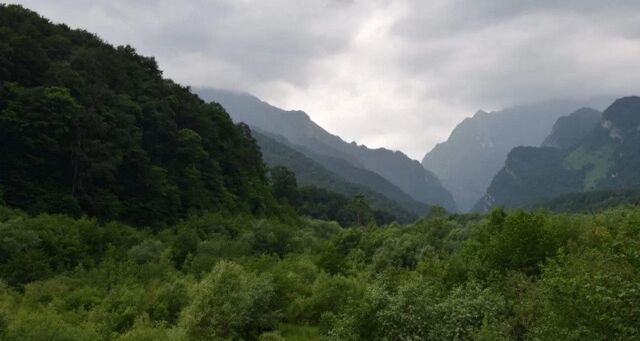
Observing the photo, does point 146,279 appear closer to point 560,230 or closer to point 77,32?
point 560,230

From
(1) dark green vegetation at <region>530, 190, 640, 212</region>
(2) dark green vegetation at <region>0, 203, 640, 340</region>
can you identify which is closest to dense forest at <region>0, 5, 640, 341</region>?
(2) dark green vegetation at <region>0, 203, 640, 340</region>

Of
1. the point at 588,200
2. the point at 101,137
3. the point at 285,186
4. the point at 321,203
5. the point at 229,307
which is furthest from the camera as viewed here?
the point at 588,200

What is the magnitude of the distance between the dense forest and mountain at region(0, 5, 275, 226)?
16cm

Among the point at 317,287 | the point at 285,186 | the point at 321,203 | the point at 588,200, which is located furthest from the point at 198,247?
the point at 588,200

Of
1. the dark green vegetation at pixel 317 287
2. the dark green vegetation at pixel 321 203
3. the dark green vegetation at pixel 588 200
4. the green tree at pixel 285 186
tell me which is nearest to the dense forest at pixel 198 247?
the dark green vegetation at pixel 317 287

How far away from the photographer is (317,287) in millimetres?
25219

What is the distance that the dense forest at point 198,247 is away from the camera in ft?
51.9

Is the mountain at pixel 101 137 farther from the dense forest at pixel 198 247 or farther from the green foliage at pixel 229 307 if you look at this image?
the green foliage at pixel 229 307

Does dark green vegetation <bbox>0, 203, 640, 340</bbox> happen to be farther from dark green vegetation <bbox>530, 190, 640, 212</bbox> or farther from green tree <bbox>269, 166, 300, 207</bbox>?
dark green vegetation <bbox>530, 190, 640, 212</bbox>

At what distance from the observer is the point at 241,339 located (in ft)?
67.1

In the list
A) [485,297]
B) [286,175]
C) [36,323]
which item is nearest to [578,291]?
[485,297]

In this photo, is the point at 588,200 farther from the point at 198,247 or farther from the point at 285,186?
the point at 198,247

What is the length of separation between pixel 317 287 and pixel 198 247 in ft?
→ 49.4

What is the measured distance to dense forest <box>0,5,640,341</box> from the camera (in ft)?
51.9
